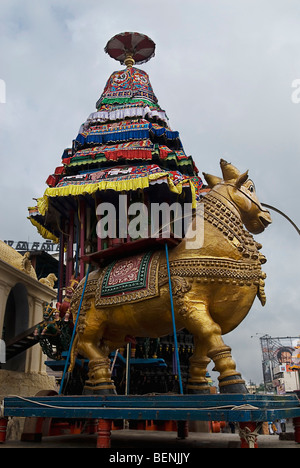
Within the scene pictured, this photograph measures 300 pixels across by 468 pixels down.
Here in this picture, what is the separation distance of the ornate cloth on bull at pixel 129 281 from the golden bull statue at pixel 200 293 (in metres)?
0.01

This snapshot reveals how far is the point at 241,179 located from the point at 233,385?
9.36 ft

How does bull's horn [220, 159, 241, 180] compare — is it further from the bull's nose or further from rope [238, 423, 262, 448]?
rope [238, 423, 262, 448]

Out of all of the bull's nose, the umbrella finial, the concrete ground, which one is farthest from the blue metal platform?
the umbrella finial

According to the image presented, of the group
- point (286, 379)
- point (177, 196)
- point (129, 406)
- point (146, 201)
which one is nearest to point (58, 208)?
point (146, 201)

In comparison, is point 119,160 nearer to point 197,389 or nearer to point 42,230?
point 42,230

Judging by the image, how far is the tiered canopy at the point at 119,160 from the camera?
1484 cm

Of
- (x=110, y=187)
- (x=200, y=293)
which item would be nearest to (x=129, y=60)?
(x=110, y=187)

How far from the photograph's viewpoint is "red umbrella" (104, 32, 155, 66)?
20594 mm

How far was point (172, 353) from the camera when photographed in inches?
569

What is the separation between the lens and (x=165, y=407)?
4797 mm

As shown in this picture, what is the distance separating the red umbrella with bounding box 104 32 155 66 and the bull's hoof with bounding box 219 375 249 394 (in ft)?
60.6

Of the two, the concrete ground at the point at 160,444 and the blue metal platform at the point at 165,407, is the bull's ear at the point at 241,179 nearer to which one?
the blue metal platform at the point at 165,407
